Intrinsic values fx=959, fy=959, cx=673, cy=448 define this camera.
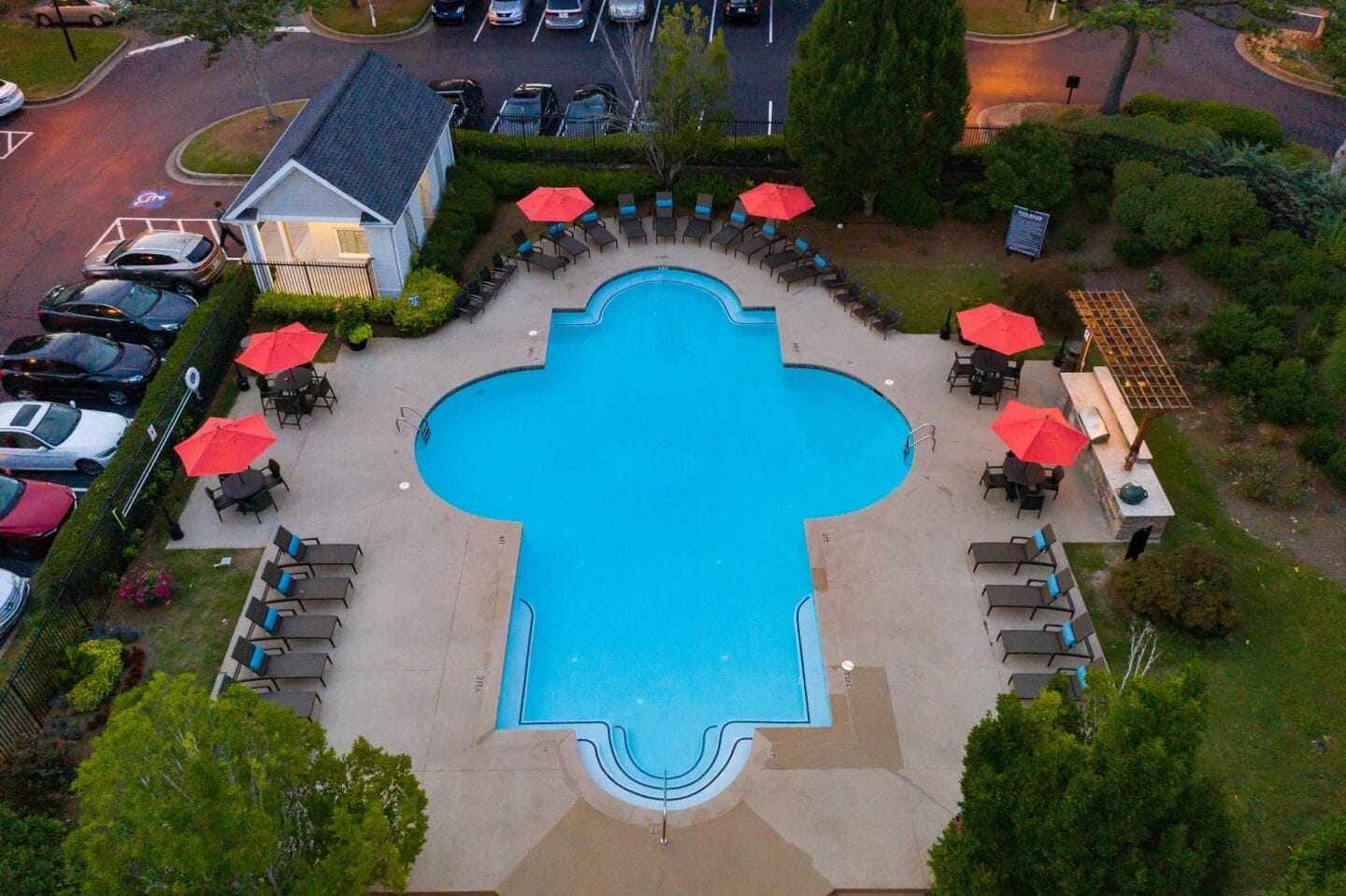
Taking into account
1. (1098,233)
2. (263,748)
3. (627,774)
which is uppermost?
(263,748)

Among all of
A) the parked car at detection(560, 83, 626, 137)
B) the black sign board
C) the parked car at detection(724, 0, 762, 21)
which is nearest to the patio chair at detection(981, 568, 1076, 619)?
the black sign board

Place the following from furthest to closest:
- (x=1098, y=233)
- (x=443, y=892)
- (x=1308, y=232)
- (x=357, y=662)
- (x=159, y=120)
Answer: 1. (x=159, y=120)
2. (x=1098, y=233)
3. (x=1308, y=232)
4. (x=357, y=662)
5. (x=443, y=892)

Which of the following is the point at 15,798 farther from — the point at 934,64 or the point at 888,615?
the point at 934,64

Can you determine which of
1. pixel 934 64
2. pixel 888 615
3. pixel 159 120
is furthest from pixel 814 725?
pixel 159 120

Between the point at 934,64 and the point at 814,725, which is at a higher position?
the point at 934,64

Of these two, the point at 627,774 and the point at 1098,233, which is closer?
the point at 627,774

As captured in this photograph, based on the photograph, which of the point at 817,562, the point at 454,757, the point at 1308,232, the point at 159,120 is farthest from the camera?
the point at 159,120

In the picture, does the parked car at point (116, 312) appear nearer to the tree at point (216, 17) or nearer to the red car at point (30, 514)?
the red car at point (30, 514)
